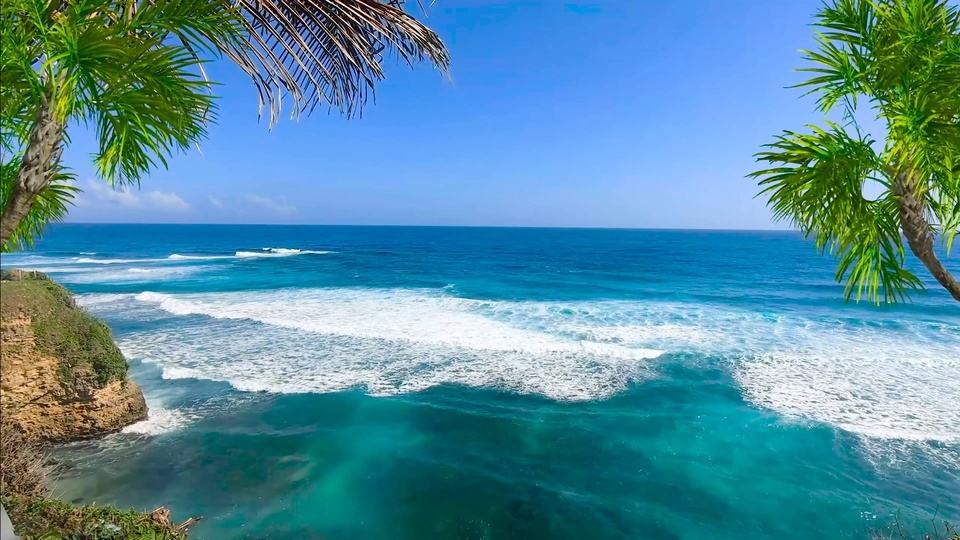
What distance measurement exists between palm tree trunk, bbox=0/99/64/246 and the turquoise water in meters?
5.42

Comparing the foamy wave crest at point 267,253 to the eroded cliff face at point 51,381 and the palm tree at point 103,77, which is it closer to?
the eroded cliff face at point 51,381

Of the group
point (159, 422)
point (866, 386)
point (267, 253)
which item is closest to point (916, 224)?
point (866, 386)

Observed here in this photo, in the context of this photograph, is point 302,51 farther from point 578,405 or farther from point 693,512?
point 578,405

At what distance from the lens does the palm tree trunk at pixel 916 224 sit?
3680mm

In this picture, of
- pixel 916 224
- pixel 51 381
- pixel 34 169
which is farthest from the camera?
pixel 51 381

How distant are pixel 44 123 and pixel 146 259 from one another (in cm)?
5429

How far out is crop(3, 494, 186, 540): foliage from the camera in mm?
4355

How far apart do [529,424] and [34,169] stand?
9.12 meters

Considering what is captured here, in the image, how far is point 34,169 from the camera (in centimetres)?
263

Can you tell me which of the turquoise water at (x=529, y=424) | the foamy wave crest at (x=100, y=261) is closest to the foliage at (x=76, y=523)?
the turquoise water at (x=529, y=424)

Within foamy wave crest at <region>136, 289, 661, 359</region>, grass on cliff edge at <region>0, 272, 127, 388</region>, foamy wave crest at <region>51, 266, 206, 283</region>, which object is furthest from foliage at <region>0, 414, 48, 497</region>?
foamy wave crest at <region>51, 266, 206, 283</region>

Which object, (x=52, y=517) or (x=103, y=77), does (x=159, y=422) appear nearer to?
(x=52, y=517)

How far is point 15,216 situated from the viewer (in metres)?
2.68

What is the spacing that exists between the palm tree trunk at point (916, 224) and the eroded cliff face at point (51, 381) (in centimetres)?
1105
